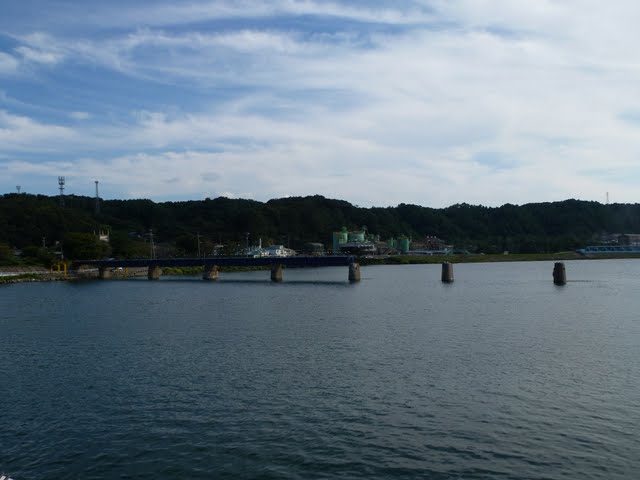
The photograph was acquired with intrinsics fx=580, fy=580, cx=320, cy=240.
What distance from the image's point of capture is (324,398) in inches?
1014

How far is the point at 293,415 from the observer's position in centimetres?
2341

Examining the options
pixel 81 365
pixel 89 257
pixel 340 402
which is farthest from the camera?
pixel 89 257

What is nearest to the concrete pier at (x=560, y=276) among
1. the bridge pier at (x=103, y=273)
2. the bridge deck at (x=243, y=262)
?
the bridge deck at (x=243, y=262)

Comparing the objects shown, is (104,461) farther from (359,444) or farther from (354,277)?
(354,277)

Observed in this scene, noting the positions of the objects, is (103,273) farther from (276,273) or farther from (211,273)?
(276,273)

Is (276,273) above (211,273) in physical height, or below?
above

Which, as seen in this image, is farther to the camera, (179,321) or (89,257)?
(89,257)

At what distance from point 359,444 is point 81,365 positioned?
2011 centimetres

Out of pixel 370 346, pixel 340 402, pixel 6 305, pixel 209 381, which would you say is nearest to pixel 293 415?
pixel 340 402

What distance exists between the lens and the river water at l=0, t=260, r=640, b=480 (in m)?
19.0

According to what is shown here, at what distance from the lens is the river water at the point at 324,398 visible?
19.0 m

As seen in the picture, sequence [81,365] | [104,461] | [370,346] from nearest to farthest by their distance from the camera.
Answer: [104,461], [81,365], [370,346]

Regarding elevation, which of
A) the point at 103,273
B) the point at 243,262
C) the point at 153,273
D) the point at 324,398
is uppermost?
the point at 243,262

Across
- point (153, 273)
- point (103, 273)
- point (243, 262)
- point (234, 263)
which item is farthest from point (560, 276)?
point (103, 273)
